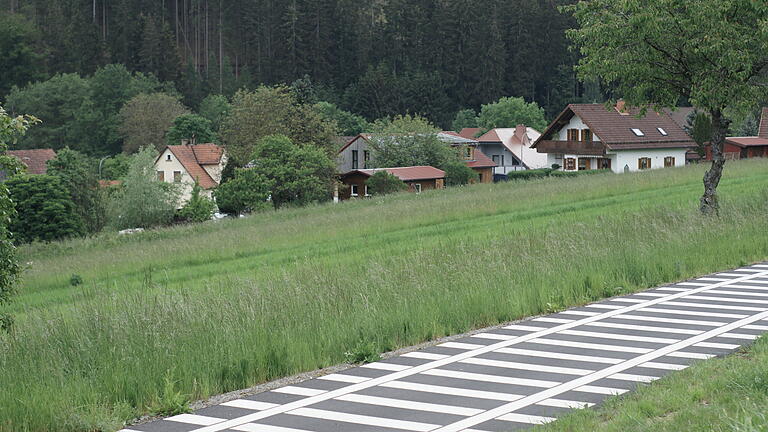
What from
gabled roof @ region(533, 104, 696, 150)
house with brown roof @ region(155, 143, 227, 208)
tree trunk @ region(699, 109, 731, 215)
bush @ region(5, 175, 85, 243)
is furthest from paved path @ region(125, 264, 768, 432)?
house with brown roof @ region(155, 143, 227, 208)

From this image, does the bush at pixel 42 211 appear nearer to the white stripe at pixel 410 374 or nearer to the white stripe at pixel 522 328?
the white stripe at pixel 522 328

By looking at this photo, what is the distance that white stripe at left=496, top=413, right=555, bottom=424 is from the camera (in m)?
8.36

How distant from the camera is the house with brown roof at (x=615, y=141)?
77938mm

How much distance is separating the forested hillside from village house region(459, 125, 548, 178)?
1953 cm

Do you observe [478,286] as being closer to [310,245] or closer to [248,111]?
[310,245]

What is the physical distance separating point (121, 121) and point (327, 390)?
119121mm

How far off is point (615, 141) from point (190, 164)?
39.4 meters

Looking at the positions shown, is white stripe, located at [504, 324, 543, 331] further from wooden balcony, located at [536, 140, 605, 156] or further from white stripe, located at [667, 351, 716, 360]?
wooden balcony, located at [536, 140, 605, 156]

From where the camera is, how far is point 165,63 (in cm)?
13962

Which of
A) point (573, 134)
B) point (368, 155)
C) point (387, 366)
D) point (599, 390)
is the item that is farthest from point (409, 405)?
point (368, 155)

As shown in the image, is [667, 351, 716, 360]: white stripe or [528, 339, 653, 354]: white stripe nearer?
[667, 351, 716, 360]: white stripe

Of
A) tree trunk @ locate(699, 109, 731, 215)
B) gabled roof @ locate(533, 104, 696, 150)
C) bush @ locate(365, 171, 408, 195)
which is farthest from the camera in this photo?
gabled roof @ locate(533, 104, 696, 150)

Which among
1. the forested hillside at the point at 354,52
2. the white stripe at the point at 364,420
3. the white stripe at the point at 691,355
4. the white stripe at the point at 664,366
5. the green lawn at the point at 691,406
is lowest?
the white stripe at the point at 364,420

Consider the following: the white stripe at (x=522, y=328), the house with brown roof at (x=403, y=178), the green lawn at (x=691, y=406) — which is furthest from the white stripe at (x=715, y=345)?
the house with brown roof at (x=403, y=178)
